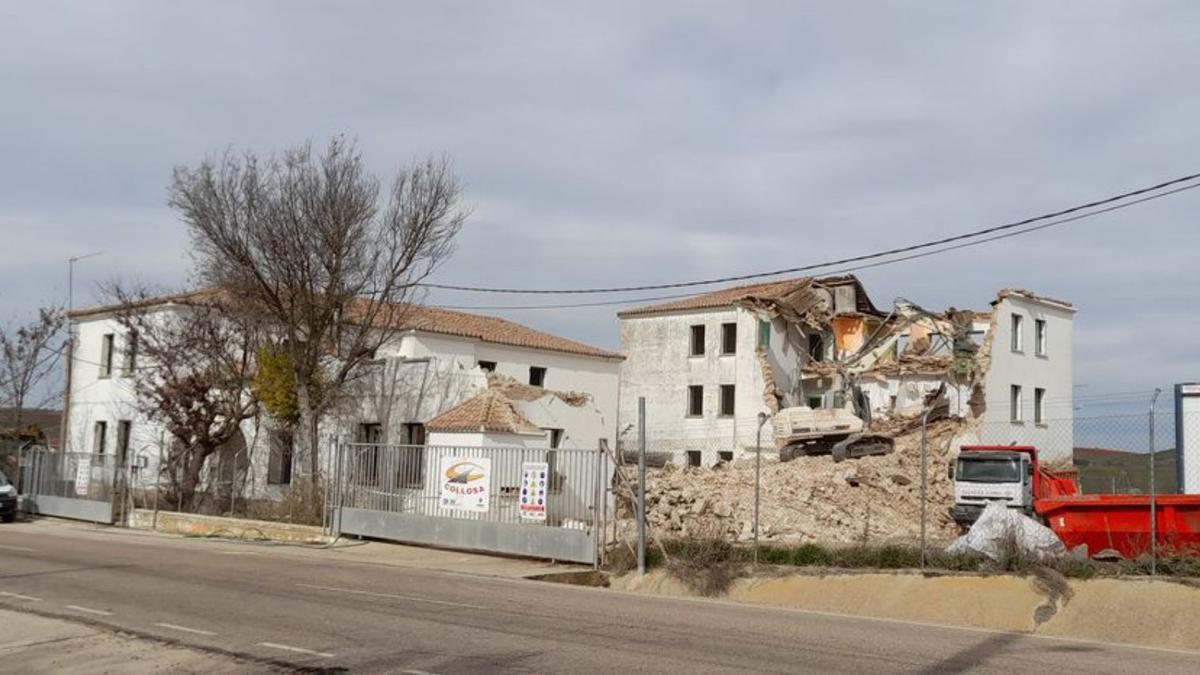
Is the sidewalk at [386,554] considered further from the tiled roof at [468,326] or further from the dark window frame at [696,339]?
the dark window frame at [696,339]

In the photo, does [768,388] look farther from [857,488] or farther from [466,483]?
[466,483]

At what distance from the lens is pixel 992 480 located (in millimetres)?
27484

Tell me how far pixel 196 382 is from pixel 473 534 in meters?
16.5

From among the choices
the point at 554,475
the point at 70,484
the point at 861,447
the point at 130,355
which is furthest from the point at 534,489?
the point at 130,355

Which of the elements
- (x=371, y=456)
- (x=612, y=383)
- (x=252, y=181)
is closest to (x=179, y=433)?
(x=252, y=181)

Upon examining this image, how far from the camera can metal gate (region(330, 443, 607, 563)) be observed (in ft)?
72.3

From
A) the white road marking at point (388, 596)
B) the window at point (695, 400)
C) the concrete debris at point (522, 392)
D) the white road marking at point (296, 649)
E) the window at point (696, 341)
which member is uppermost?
the window at point (696, 341)

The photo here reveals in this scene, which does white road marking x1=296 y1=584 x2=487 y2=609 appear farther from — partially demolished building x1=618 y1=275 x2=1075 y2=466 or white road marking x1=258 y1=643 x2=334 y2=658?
partially demolished building x1=618 y1=275 x2=1075 y2=466

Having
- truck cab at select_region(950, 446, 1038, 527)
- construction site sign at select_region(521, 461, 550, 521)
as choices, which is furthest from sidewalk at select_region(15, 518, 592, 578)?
truck cab at select_region(950, 446, 1038, 527)

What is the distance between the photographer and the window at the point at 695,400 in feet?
178

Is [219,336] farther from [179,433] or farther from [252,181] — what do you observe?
[252,181]

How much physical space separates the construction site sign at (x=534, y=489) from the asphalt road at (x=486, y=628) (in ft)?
9.68

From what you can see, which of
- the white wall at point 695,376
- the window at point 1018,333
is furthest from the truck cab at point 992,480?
the window at point 1018,333

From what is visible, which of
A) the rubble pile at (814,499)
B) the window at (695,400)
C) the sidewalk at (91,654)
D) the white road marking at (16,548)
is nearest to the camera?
the sidewalk at (91,654)
